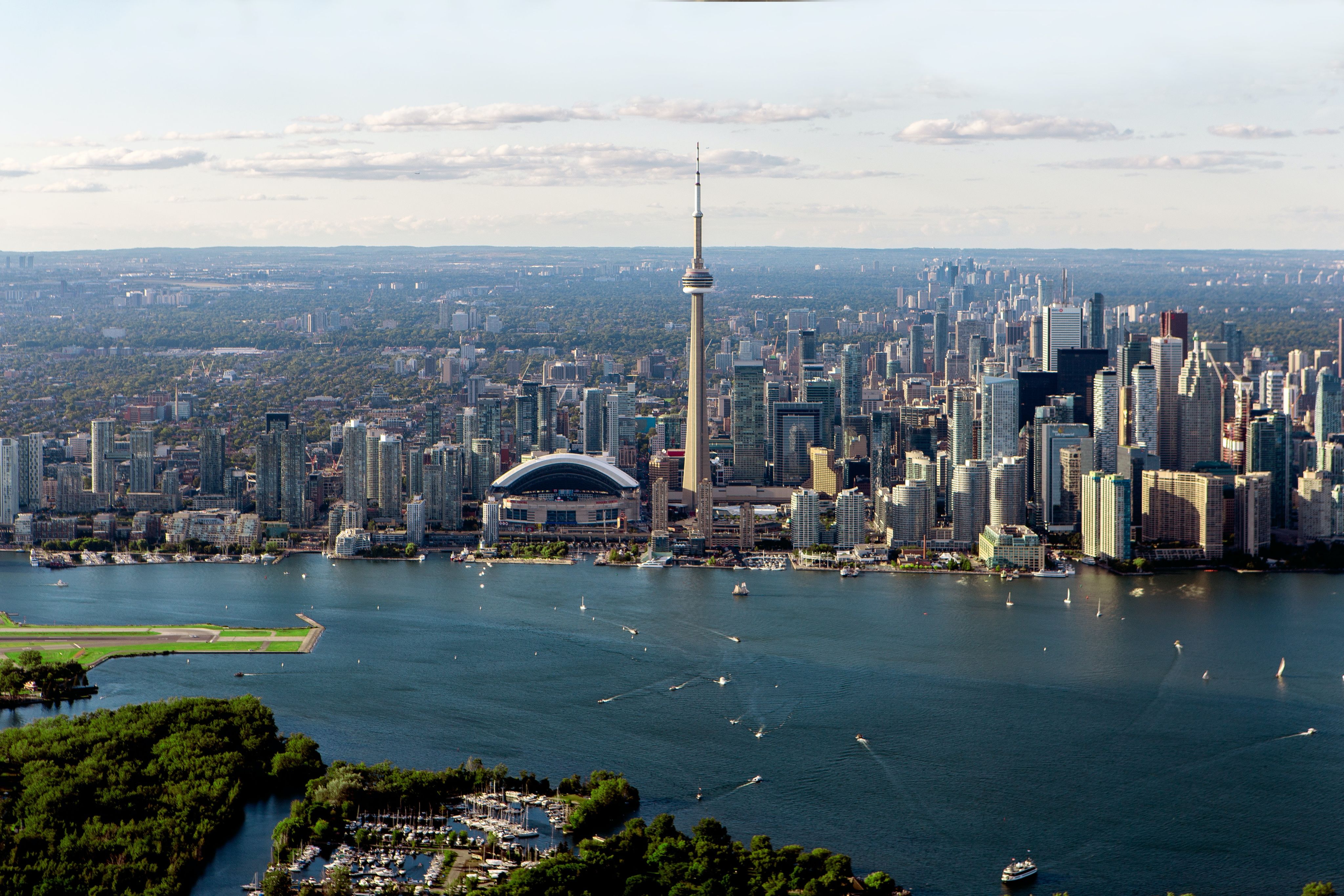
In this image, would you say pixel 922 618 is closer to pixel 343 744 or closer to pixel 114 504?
pixel 343 744

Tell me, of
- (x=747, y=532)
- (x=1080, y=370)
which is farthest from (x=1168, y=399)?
(x=747, y=532)

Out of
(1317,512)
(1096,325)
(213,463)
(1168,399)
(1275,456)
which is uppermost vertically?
(1096,325)

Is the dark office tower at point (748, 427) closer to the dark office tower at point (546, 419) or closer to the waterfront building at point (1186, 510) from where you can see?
the dark office tower at point (546, 419)

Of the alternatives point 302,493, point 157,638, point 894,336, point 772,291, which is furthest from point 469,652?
point 772,291

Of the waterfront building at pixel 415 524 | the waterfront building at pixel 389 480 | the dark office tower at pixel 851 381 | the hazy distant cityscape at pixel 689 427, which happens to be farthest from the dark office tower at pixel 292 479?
the dark office tower at pixel 851 381

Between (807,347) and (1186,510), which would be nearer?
(1186,510)

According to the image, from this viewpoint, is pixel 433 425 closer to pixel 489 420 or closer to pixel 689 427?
pixel 489 420
